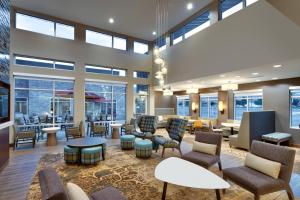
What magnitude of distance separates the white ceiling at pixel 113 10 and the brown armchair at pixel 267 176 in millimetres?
5827

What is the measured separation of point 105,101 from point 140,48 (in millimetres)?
3878

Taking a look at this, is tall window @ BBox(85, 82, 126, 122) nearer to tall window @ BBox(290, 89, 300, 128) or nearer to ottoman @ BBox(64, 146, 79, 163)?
ottoman @ BBox(64, 146, 79, 163)

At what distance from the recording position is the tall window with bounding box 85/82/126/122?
27.7 feet

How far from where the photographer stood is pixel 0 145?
155 inches

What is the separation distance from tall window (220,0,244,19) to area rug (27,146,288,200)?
204 inches

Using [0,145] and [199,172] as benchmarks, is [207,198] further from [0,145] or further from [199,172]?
[0,145]

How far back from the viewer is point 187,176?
100 inches

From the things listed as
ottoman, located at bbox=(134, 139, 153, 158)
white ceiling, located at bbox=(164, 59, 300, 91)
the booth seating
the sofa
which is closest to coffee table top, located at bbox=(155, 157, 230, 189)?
the sofa

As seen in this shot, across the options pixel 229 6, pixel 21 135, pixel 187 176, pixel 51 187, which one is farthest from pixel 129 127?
A: pixel 51 187

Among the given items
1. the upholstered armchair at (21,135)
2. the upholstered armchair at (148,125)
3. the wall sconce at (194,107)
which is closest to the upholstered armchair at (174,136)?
the upholstered armchair at (148,125)

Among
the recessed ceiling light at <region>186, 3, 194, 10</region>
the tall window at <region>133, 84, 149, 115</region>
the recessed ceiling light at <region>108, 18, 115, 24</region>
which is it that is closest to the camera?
the recessed ceiling light at <region>186, 3, 194, 10</region>

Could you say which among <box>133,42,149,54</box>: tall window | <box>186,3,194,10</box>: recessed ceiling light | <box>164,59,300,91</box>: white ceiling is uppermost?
<box>186,3,194,10</box>: recessed ceiling light

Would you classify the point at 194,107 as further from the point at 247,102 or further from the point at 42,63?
the point at 42,63

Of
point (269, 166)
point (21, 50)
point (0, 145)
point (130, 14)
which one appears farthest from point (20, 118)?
point (269, 166)
